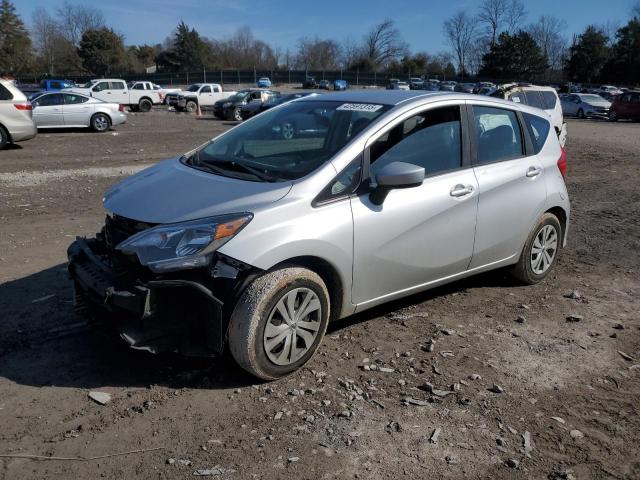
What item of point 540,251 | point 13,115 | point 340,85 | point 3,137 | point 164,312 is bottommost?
point 340,85

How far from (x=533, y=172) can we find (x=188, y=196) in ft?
10.4

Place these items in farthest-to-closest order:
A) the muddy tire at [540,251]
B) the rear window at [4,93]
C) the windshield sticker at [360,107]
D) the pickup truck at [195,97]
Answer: the pickup truck at [195,97] < the rear window at [4,93] < the muddy tire at [540,251] < the windshield sticker at [360,107]

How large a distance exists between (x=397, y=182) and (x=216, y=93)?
3773 centimetres

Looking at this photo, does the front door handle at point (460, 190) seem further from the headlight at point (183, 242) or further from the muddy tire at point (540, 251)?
the headlight at point (183, 242)

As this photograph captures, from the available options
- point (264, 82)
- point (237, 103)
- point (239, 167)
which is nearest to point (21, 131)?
point (239, 167)

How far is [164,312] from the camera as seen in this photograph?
337 centimetres

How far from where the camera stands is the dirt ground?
2971mm

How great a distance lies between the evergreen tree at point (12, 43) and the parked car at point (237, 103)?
5825cm

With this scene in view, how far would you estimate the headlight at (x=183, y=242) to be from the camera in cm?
333

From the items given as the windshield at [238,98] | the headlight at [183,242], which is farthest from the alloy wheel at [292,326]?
the windshield at [238,98]

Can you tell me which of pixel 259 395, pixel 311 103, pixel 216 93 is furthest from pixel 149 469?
pixel 216 93

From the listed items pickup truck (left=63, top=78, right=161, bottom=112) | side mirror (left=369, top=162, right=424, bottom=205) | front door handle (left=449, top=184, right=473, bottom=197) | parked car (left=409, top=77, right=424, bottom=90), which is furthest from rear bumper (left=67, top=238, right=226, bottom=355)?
parked car (left=409, top=77, right=424, bottom=90)

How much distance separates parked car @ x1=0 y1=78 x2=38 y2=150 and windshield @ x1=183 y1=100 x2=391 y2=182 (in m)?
11.2

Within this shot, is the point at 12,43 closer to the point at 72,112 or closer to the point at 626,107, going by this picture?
the point at 72,112
